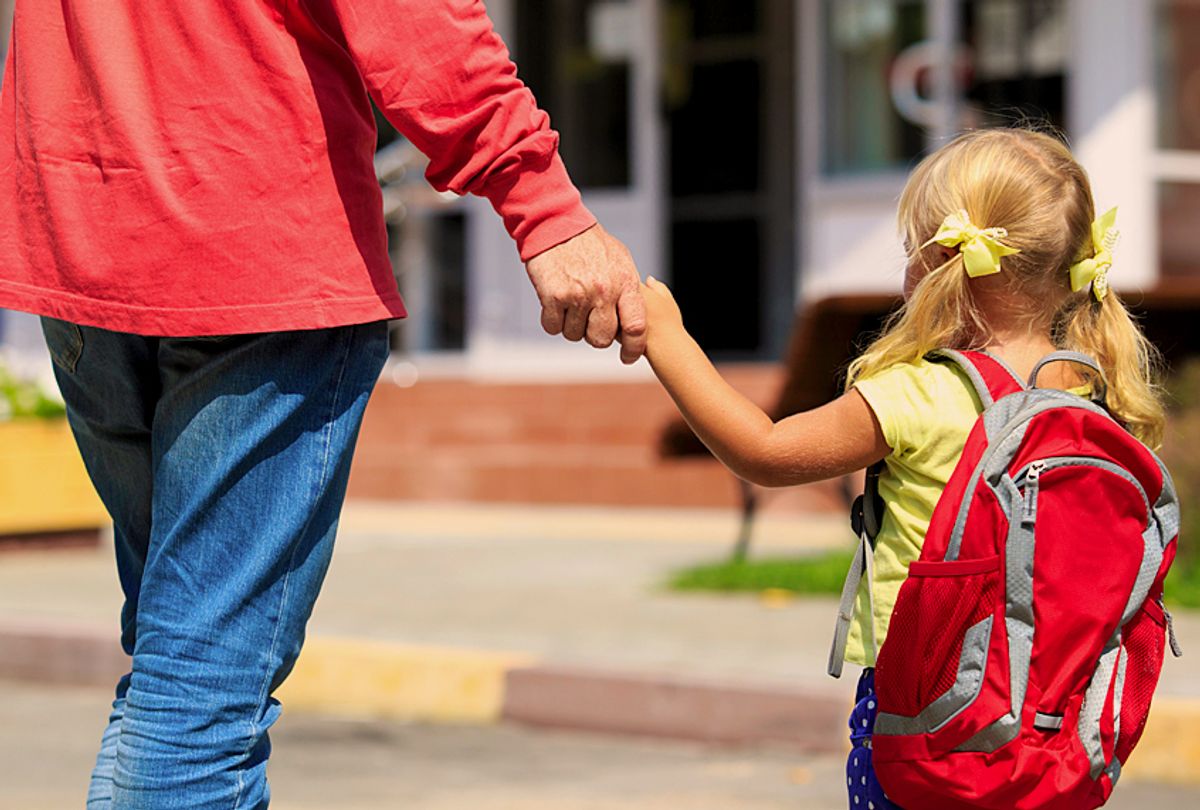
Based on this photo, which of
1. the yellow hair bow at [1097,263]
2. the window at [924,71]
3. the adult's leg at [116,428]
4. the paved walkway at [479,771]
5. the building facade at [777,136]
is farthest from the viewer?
the window at [924,71]

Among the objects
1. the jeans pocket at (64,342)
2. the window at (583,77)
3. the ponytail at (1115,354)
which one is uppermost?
the jeans pocket at (64,342)

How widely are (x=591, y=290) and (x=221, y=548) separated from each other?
55cm

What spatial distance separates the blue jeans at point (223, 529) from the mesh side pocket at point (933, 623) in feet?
2.39

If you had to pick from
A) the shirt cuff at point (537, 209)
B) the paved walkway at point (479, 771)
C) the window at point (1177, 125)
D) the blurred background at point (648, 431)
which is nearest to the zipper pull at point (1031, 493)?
the shirt cuff at point (537, 209)

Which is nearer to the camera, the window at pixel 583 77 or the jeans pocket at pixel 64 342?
the jeans pocket at pixel 64 342

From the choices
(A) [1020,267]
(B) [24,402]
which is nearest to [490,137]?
(A) [1020,267]

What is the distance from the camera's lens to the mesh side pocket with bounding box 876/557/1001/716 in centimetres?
239

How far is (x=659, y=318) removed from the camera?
100 inches

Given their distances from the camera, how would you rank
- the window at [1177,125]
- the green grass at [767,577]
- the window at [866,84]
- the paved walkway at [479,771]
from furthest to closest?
the window at [866,84] < the window at [1177,125] < the green grass at [767,577] < the paved walkway at [479,771]

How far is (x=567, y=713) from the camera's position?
5398mm

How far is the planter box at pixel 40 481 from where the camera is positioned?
29.1 feet

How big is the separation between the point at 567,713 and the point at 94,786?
2888mm

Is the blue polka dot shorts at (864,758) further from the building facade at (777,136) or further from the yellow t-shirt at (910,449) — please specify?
the building facade at (777,136)

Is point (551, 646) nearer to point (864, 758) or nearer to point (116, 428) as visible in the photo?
point (864, 758)
